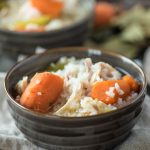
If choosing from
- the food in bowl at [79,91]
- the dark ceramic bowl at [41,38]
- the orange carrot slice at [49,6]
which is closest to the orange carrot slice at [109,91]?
the food in bowl at [79,91]

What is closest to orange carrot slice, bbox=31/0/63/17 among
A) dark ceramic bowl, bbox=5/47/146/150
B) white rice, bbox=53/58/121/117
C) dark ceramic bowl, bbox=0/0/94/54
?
dark ceramic bowl, bbox=0/0/94/54

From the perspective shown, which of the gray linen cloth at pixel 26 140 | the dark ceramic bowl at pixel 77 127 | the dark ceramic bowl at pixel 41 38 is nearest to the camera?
the dark ceramic bowl at pixel 77 127

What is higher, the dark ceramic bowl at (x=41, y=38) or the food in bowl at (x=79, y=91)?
the food in bowl at (x=79, y=91)

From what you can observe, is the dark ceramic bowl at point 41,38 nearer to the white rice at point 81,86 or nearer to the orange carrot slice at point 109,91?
the white rice at point 81,86

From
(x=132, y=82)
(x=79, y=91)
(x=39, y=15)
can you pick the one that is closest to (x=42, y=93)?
(x=79, y=91)

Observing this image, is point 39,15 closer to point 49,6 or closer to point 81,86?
point 49,6

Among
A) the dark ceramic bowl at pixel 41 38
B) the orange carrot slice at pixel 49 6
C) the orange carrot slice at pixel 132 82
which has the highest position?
the orange carrot slice at pixel 132 82

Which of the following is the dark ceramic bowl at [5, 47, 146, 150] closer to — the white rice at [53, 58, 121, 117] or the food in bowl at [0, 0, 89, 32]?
the white rice at [53, 58, 121, 117]
